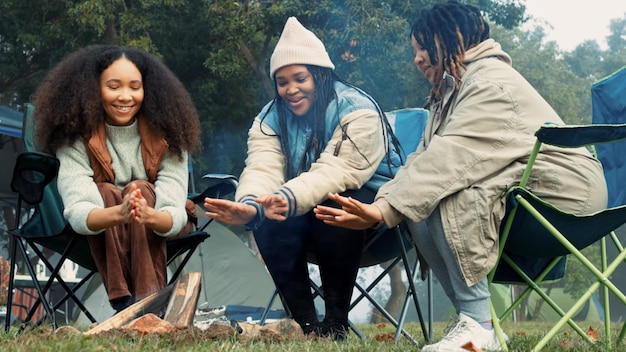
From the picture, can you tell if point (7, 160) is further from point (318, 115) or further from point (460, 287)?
point (460, 287)

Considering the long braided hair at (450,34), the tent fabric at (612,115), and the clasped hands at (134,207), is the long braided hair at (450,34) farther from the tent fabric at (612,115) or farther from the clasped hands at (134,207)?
the clasped hands at (134,207)

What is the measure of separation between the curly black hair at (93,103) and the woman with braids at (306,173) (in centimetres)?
26

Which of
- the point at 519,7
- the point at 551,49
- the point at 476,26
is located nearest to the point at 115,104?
the point at 476,26

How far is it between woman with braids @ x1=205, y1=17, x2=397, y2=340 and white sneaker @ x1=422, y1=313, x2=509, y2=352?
0.45m

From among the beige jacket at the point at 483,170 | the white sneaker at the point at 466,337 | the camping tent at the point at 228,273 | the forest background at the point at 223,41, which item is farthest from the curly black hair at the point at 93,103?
the forest background at the point at 223,41

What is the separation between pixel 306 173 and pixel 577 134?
832 mm

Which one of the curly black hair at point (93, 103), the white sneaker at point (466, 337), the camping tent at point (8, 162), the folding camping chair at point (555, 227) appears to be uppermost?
the curly black hair at point (93, 103)

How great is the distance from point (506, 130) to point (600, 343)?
69 centimetres

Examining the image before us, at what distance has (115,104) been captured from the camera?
2678 millimetres

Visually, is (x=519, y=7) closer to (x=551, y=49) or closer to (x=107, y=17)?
(x=107, y=17)

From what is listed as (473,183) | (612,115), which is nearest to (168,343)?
(473,183)

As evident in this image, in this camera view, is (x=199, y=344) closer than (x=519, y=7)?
Yes

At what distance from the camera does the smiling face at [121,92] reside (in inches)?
105

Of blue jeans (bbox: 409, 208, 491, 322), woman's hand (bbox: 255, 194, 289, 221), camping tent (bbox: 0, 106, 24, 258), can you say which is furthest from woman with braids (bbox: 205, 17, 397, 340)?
camping tent (bbox: 0, 106, 24, 258)
